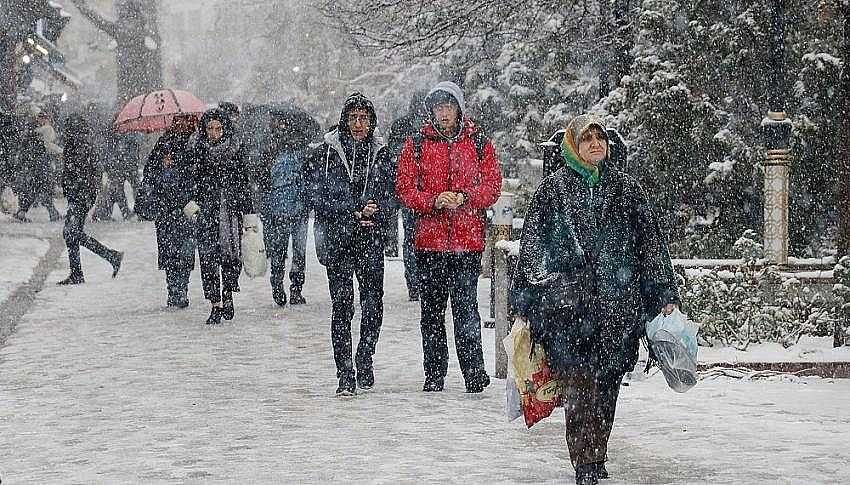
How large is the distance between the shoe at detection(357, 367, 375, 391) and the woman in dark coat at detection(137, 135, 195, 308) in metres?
4.49

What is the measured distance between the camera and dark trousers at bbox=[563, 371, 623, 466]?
6918 millimetres

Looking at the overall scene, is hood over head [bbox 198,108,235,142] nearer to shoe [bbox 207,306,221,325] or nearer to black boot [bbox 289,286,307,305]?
shoe [bbox 207,306,221,325]

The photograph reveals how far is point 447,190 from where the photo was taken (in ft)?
31.2

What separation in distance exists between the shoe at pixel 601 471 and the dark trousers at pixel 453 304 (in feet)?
8.57

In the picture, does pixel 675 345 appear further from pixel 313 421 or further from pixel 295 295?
pixel 295 295

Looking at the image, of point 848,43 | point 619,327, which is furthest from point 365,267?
point 848,43

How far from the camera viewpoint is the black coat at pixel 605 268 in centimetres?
690

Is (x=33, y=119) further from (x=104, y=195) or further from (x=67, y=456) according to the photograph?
(x=67, y=456)

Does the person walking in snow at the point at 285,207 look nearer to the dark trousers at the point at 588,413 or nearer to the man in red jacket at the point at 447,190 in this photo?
the man in red jacket at the point at 447,190

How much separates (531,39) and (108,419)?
1399cm

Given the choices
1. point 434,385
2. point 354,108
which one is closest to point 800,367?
point 434,385

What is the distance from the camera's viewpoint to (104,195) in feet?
101

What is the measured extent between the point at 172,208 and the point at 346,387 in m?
5.32

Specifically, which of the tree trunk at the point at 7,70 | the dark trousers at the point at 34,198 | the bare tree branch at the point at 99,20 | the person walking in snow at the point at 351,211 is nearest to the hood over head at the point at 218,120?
the person walking in snow at the point at 351,211
